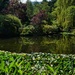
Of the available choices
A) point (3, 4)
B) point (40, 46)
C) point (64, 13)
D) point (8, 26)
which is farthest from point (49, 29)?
point (40, 46)

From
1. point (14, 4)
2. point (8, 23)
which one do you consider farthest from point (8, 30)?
point (14, 4)

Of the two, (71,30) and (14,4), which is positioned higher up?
(14,4)

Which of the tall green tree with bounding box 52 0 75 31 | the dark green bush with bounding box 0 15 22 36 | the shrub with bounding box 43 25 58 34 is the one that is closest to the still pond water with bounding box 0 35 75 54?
the dark green bush with bounding box 0 15 22 36

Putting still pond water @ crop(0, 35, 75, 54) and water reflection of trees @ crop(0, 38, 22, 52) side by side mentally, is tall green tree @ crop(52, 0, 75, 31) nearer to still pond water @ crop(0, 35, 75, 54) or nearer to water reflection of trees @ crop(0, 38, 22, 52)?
still pond water @ crop(0, 35, 75, 54)

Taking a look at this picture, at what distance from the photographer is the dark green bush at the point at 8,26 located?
3447 centimetres

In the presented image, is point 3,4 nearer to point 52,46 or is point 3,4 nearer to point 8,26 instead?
point 8,26

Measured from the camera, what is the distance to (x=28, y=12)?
48156mm

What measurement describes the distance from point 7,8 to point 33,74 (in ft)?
135

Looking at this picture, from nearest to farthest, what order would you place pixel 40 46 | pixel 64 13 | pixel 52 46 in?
pixel 52 46, pixel 40 46, pixel 64 13

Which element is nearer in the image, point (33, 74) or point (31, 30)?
point (33, 74)

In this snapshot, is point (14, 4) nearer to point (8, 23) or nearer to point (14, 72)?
point (8, 23)

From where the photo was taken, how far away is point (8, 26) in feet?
115

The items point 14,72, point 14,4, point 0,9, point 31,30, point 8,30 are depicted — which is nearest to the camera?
point 14,72

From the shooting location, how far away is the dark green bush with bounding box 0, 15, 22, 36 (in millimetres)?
34469
